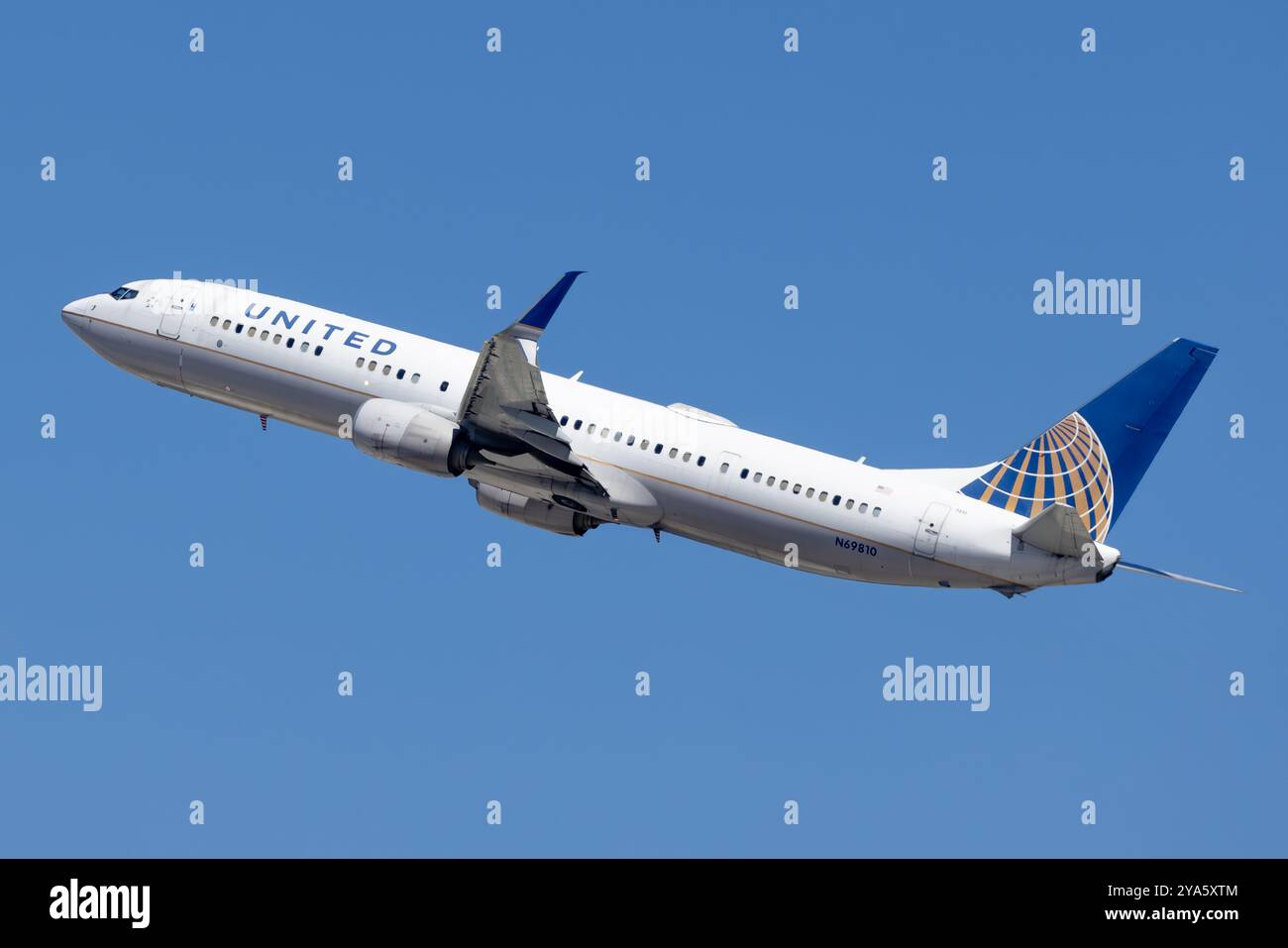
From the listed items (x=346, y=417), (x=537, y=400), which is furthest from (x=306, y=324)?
(x=537, y=400)

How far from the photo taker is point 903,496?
57438 millimetres

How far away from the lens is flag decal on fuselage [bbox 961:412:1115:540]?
5753cm

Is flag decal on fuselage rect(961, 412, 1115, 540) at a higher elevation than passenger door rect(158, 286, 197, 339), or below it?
below

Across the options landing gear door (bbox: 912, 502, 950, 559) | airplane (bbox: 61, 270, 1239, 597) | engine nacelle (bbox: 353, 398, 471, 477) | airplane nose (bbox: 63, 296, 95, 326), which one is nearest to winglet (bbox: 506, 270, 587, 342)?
airplane (bbox: 61, 270, 1239, 597)

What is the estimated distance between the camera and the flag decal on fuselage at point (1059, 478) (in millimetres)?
57531

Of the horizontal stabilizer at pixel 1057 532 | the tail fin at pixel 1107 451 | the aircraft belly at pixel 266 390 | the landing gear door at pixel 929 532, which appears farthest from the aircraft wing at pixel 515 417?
the horizontal stabilizer at pixel 1057 532

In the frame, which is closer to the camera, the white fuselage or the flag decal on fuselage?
the white fuselage

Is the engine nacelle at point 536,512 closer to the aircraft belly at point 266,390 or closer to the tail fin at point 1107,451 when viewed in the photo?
the aircraft belly at point 266,390

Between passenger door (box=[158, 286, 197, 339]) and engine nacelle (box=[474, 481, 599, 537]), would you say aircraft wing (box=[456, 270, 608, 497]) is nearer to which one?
engine nacelle (box=[474, 481, 599, 537])

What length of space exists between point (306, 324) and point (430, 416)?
236 inches

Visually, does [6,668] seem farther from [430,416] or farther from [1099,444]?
[1099,444]

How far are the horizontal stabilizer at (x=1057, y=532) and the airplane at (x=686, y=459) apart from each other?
0.05 m

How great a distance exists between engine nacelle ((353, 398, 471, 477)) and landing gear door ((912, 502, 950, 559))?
13.1m
